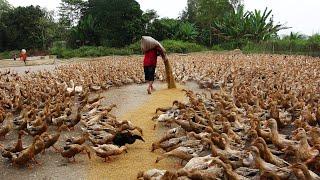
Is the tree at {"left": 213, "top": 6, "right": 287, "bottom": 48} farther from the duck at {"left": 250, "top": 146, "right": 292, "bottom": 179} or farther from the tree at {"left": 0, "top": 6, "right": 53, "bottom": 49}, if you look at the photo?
the duck at {"left": 250, "top": 146, "right": 292, "bottom": 179}

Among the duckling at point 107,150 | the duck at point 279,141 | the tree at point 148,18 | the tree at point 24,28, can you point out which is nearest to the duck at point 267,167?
the duck at point 279,141

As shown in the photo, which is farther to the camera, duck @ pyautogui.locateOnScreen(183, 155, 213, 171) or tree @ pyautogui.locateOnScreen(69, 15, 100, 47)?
tree @ pyautogui.locateOnScreen(69, 15, 100, 47)

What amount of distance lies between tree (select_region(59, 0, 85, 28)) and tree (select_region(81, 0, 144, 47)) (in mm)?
10301

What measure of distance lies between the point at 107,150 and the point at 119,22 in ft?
123

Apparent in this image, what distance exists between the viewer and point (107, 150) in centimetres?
717

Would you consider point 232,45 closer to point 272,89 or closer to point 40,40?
point 40,40

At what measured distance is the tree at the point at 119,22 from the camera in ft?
143

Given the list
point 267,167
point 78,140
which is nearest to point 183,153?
point 267,167

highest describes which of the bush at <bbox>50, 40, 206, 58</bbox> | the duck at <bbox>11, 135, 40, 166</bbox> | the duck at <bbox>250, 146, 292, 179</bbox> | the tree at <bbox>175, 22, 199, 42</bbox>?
the tree at <bbox>175, 22, 199, 42</bbox>

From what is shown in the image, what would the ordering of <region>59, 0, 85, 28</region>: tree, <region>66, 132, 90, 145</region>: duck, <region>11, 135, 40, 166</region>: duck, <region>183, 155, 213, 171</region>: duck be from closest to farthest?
<region>183, 155, 213, 171</region>: duck
<region>11, 135, 40, 166</region>: duck
<region>66, 132, 90, 145</region>: duck
<region>59, 0, 85, 28</region>: tree

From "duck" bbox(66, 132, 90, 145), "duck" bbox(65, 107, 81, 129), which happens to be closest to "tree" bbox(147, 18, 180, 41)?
"duck" bbox(65, 107, 81, 129)

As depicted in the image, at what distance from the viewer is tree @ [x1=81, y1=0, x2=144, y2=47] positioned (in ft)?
143

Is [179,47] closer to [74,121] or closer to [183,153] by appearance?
[74,121]

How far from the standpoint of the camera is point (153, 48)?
550 inches
